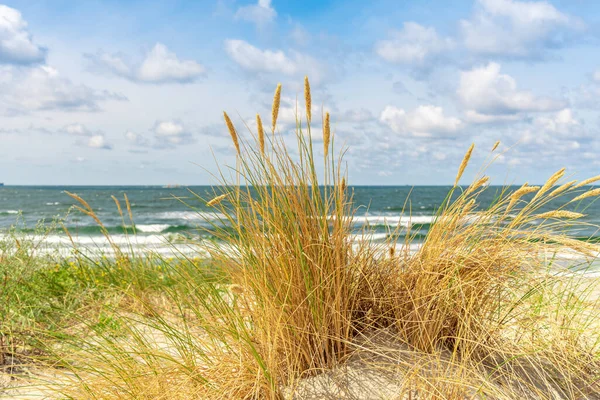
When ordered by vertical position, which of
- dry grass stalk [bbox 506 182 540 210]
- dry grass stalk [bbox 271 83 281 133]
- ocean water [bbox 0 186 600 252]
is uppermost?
dry grass stalk [bbox 271 83 281 133]

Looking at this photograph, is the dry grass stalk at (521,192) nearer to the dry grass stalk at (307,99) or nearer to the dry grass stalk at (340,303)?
the dry grass stalk at (340,303)

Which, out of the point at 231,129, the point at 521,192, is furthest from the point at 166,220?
the point at 521,192

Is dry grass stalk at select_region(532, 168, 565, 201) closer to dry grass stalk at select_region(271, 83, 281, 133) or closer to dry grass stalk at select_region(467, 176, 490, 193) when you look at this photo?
dry grass stalk at select_region(467, 176, 490, 193)

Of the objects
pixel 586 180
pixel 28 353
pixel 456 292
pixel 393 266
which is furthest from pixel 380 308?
pixel 28 353

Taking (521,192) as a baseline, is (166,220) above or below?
below

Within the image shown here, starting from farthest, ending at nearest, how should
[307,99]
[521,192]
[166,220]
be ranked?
[166,220], [521,192], [307,99]

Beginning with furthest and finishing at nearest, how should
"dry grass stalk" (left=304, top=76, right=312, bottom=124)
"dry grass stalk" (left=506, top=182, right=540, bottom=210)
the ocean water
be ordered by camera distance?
the ocean water → "dry grass stalk" (left=506, top=182, right=540, bottom=210) → "dry grass stalk" (left=304, top=76, right=312, bottom=124)

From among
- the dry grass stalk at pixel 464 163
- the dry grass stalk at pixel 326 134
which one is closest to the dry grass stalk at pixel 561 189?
the dry grass stalk at pixel 464 163

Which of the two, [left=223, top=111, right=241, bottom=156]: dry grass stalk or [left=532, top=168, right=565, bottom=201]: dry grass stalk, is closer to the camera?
[left=223, top=111, right=241, bottom=156]: dry grass stalk

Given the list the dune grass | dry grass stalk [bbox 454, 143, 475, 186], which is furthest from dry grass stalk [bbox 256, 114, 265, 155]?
dry grass stalk [bbox 454, 143, 475, 186]

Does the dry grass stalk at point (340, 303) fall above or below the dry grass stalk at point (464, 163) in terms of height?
below

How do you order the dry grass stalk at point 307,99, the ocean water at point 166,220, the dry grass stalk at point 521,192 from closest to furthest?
the dry grass stalk at point 307,99 → the dry grass stalk at point 521,192 → the ocean water at point 166,220

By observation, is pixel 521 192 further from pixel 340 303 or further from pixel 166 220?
pixel 166 220

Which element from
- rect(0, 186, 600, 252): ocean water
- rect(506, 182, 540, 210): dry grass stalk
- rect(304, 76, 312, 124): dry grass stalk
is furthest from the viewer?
rect(0, 186, 600, 252): ocean water
